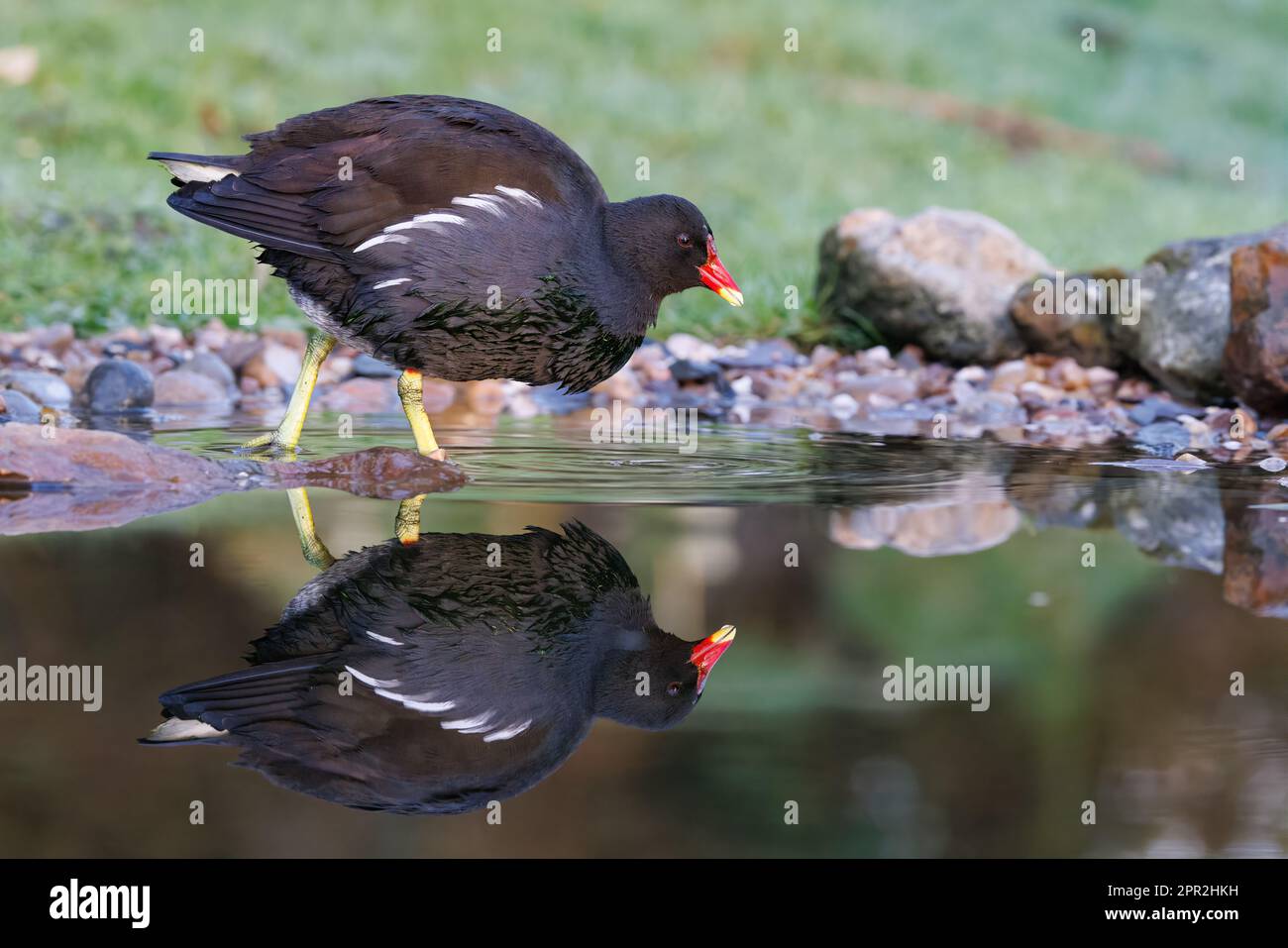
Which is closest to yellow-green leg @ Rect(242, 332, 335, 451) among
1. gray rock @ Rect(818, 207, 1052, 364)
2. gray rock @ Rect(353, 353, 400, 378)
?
gray rock @ Rect(353, 353, 400, 378)

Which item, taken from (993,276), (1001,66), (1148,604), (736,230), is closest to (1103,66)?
(1001,66)

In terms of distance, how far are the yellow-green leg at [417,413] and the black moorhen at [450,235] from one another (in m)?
0.11

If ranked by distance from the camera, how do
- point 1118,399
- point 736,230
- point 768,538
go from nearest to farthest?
point 768,538, point 1118,399, point 736,230

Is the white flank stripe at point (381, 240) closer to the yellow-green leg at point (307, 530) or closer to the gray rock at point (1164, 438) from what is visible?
the yellow-green leg at point (307, 530)

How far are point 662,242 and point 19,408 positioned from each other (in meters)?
3.01

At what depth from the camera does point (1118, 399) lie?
318 inches

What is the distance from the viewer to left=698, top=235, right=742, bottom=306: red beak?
5.62 metres

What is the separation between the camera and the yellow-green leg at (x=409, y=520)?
14.7 ft

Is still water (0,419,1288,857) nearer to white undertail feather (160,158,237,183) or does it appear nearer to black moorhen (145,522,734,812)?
black moorhen (145,522,734,812)

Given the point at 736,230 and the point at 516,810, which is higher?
the point at 736,230

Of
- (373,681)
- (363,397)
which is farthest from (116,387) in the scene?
(373,681)

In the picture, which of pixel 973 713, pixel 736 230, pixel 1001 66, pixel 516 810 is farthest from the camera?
pixel 1001 66

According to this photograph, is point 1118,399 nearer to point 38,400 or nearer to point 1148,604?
point 1148,604

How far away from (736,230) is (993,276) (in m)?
3.27
